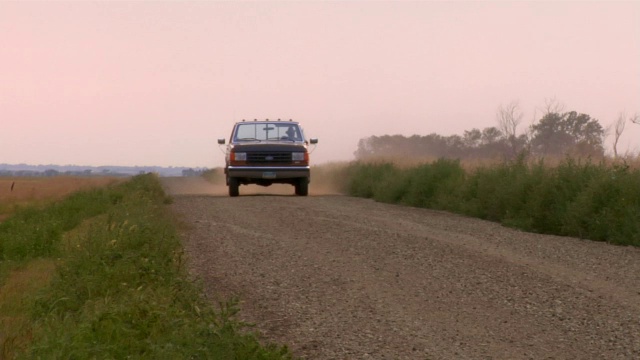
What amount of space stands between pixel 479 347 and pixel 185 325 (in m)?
2.27

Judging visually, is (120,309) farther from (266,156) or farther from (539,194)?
(266,156)

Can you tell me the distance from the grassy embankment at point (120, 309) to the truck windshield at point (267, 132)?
12.4 metres

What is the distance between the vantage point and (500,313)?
827cm

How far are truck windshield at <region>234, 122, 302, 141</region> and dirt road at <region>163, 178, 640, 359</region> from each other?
363 inches

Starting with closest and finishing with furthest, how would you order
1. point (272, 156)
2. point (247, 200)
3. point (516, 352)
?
1. point (516, 352)
2. point (247, 200)
3. point (272, 156)

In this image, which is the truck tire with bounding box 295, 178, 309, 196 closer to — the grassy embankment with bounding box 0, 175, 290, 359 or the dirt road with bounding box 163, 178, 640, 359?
the dirt road with bounding box 163, 178, 640, 359

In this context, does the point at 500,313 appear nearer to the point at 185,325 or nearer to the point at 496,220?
the point at 185,325

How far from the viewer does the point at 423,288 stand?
376 inches

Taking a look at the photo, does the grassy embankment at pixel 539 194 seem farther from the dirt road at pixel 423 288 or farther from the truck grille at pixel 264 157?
the truck grille at pixel 264 157

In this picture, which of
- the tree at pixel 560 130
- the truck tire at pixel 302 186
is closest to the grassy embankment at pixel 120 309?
the truck tire at pixel 302 186

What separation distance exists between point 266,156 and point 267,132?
124cm

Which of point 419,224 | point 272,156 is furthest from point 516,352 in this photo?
point 272,156

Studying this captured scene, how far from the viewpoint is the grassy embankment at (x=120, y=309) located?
5.91m

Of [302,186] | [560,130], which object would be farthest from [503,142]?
[302,186]
